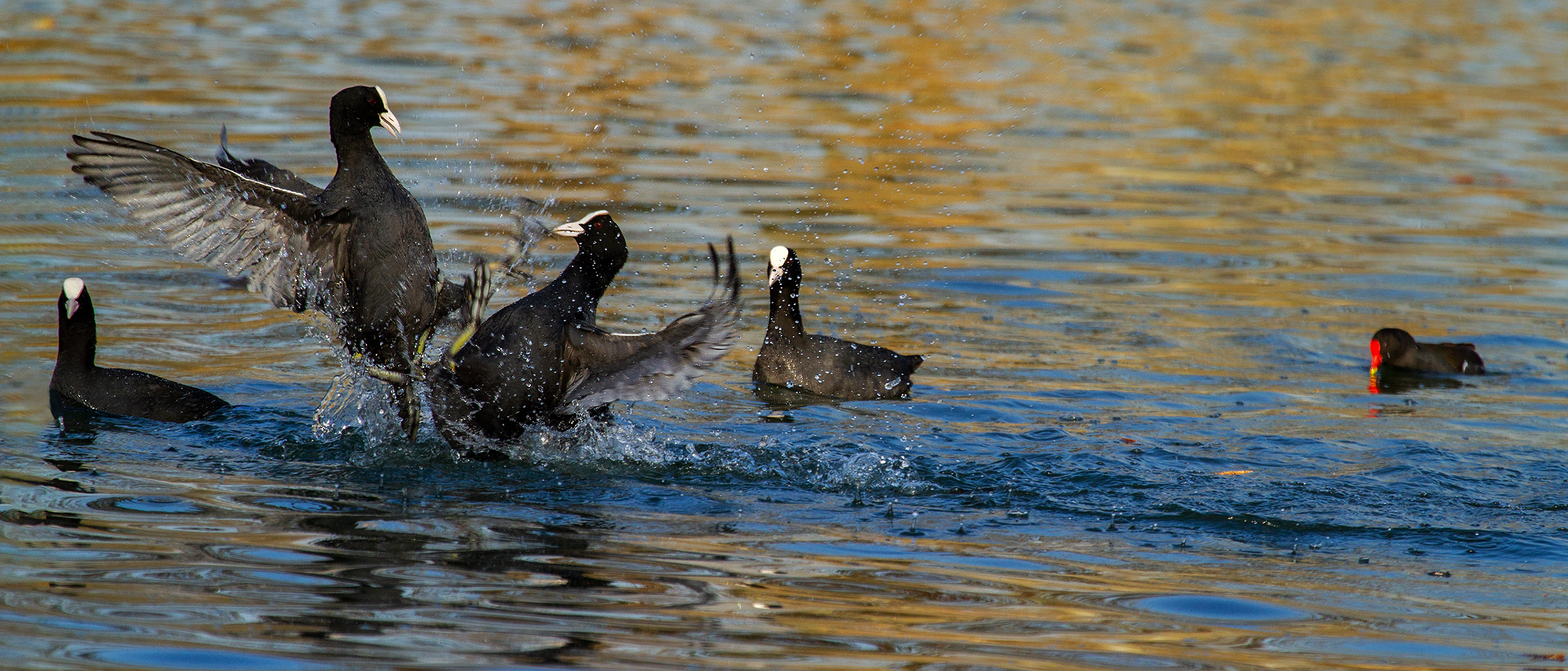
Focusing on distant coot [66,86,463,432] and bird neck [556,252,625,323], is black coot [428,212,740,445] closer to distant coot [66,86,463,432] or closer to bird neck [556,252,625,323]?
bird neck [556,252,625,323]

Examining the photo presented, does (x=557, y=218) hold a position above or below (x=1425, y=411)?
above

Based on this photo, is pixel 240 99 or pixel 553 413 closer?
pixel 553 413

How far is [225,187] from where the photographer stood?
557cm

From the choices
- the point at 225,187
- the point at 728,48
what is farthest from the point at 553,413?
the point at 728,48

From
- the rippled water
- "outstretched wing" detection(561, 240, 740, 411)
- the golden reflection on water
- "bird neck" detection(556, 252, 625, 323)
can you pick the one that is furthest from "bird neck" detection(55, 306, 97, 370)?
"outstretched wing" detection(561, 240, 740, 411)

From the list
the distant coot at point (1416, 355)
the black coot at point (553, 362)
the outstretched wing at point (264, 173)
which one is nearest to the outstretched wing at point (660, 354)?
the black coot at point (553, 362)

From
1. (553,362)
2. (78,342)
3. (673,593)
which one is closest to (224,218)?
(78,342)

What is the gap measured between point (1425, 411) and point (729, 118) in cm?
819

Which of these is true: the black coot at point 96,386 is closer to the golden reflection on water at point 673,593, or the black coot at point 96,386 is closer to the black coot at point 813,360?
the golden reflection on water at point 673,593

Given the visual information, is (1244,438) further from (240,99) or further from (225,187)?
(240,99)

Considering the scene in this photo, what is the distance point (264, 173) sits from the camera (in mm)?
5949

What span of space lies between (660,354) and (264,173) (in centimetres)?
180

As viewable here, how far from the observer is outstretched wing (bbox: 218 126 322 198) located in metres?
5.85

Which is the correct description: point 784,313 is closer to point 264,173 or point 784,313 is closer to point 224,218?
point 264,173
